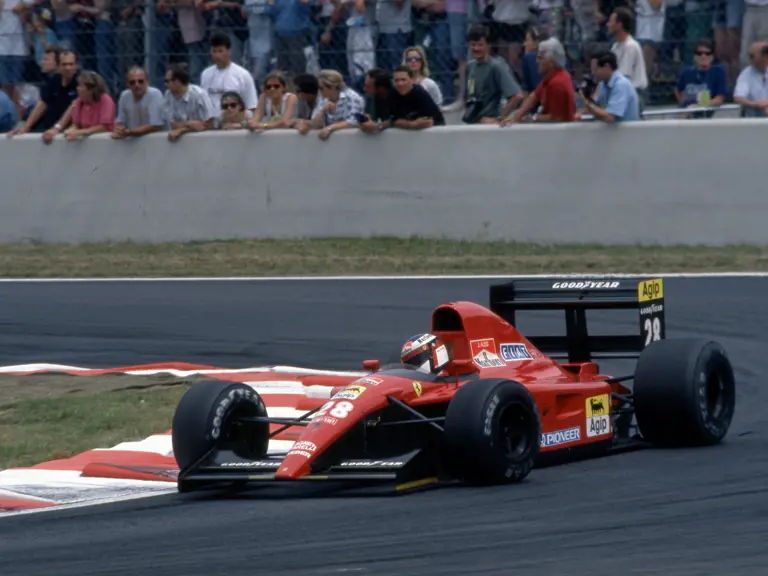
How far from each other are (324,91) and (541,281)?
7.30 metres

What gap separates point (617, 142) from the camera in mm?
14266

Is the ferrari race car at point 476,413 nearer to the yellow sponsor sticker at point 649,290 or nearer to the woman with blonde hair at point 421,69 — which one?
the yellow sponsor sticker at point 649,290

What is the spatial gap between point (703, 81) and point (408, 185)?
126 inches

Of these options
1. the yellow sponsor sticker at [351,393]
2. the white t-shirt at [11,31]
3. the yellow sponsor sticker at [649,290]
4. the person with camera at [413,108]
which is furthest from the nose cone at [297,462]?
Result: the white t-shirt at [11,31]

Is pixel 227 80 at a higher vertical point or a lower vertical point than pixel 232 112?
higher

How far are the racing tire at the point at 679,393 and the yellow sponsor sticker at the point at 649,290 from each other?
0.50 meters

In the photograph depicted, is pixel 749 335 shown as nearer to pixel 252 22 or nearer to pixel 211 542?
pixel 211 542

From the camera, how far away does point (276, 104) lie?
15.7m

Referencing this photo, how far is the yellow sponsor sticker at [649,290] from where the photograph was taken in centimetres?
807

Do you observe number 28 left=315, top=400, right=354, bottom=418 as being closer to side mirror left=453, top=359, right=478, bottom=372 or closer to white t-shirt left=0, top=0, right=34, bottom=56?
side mirror left=453, top=359, right=478, bottom=372

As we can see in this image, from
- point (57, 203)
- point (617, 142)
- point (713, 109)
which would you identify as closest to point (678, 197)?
point (617, 142)

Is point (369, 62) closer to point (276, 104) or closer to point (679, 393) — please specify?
point (276, 104)

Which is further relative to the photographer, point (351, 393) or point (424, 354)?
point (424, 354)

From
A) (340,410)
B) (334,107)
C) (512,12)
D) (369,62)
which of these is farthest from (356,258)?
(340,410)
